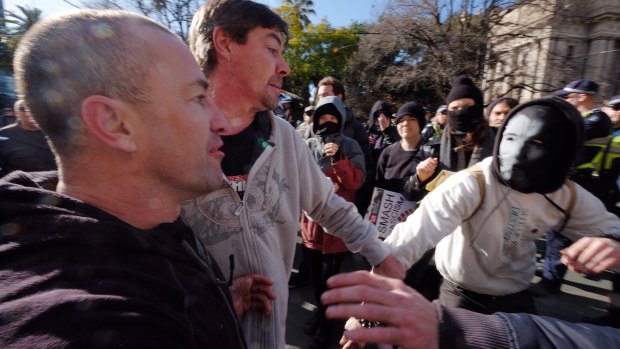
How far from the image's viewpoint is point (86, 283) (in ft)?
2.21

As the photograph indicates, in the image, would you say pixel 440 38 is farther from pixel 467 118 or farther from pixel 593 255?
pixel 593 255

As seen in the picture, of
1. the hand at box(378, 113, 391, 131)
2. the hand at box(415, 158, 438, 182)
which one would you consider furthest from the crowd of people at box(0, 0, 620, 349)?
the hand at box(378, 113, 391, 131)

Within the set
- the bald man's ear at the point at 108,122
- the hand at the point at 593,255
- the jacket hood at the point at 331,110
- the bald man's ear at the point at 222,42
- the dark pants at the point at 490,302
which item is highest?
the bald man's ear at the point at 222,42

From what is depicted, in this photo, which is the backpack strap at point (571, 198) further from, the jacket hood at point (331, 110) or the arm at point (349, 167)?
the jacket hood at point (331, 110)

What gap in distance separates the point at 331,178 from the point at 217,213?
70.9 inches

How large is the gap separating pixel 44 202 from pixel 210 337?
1.66 ft

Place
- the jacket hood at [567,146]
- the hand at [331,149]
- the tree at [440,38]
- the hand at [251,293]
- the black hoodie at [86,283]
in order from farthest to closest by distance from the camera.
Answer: the tree at [440,38] < the hand at [331,149] < the jacket hood at [567,146] < the hand at [251,293] < the black hoodie at [86,283]

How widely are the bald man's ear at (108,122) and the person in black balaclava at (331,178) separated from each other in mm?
2071

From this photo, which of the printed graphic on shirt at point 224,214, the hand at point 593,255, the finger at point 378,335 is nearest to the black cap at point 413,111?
the hand at point 593,255

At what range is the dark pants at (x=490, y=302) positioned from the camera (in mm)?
1842

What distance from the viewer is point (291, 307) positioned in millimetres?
3383

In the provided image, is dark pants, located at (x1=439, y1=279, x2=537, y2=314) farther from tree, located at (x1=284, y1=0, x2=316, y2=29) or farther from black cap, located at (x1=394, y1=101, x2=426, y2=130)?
tree, located at (x1=284, y1=0, x2=316, y2=29)

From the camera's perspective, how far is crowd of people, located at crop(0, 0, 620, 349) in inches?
27.7

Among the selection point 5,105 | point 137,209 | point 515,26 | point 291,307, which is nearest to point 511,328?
point 137,209
